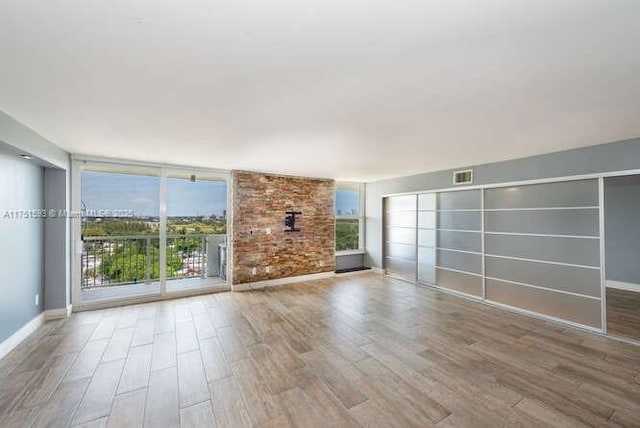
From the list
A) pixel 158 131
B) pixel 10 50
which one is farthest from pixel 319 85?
pixel 158 131

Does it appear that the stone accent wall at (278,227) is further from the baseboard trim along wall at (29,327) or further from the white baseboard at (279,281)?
the baseboard trim along wall at (29,327)

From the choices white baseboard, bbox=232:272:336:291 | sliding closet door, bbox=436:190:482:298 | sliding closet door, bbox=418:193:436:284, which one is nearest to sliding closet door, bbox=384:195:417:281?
sliding closet door, bbox=418:193:436:284

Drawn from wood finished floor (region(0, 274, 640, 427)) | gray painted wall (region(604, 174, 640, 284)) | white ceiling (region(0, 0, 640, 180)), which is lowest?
wood finished floor (region(0, 274, 640, 427))

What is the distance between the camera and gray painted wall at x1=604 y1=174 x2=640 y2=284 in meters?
5.45

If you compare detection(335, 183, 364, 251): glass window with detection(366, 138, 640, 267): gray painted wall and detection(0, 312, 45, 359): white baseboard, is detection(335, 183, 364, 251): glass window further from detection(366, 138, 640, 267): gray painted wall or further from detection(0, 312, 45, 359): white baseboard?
detection(0, 312, 45, 359): white baseboard

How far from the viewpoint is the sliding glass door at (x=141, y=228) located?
4533mm

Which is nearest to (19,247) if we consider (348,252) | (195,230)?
(195,230)

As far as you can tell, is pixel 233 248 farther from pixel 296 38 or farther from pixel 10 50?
pixel 296 38

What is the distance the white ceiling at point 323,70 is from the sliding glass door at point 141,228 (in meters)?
1.47

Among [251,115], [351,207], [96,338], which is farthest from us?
[351,207]

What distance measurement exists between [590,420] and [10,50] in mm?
4658

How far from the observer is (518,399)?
2.25m

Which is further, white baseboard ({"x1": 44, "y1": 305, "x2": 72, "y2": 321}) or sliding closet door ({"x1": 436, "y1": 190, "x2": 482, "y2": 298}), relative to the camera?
sliding closet door ({"x1": 436, "y1": 190, "x2": 482, "y2": 298})

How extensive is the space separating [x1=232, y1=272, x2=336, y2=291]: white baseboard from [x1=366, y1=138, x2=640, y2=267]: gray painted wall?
8.72 ft
